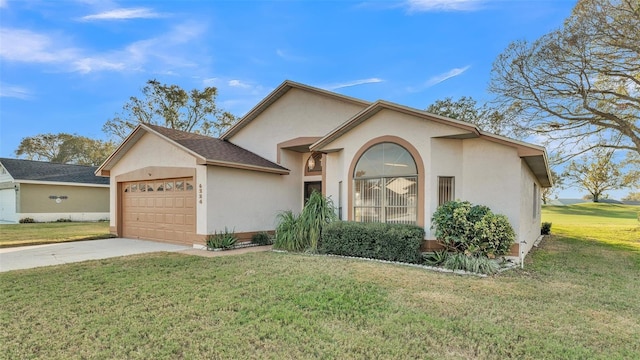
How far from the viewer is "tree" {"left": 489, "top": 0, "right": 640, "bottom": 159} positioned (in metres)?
14.4

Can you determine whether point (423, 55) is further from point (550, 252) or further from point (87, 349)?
point (87, 349)

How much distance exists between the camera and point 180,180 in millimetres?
13172

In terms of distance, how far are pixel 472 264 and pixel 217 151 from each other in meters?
10.2

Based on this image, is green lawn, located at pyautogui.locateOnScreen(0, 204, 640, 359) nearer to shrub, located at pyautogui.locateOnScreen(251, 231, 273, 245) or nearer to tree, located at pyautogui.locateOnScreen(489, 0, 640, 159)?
shrub, located at pyautogui.locateOnScreen(251, 231, 273, 245)

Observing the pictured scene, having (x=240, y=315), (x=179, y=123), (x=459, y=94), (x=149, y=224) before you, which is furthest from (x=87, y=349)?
(x=179, y=123)

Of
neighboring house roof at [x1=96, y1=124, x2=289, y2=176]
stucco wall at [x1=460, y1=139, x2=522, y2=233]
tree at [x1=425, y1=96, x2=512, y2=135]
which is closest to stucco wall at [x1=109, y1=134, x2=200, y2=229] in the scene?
neighboring house roof at [x1=96, y1=124, x2=289, y2=176]

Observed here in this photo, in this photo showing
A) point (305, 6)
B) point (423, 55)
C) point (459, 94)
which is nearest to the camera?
point (305, 6)

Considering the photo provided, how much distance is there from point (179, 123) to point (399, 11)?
25.1 meters

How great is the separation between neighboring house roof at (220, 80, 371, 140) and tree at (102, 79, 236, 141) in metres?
16.4

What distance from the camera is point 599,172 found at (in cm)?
3147

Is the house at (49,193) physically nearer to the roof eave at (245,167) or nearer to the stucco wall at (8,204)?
the stucco wall at (8,204)

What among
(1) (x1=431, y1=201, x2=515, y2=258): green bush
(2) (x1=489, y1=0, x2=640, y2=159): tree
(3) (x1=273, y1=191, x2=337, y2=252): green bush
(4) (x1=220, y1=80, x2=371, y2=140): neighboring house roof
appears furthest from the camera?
(2) (x1=489, y1=0, x2=640, y2=159): tree

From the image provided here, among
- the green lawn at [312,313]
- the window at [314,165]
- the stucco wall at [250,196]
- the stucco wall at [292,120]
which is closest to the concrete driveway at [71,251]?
the green lawn at [312,313]

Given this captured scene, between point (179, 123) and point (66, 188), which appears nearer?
point (66, 188)
